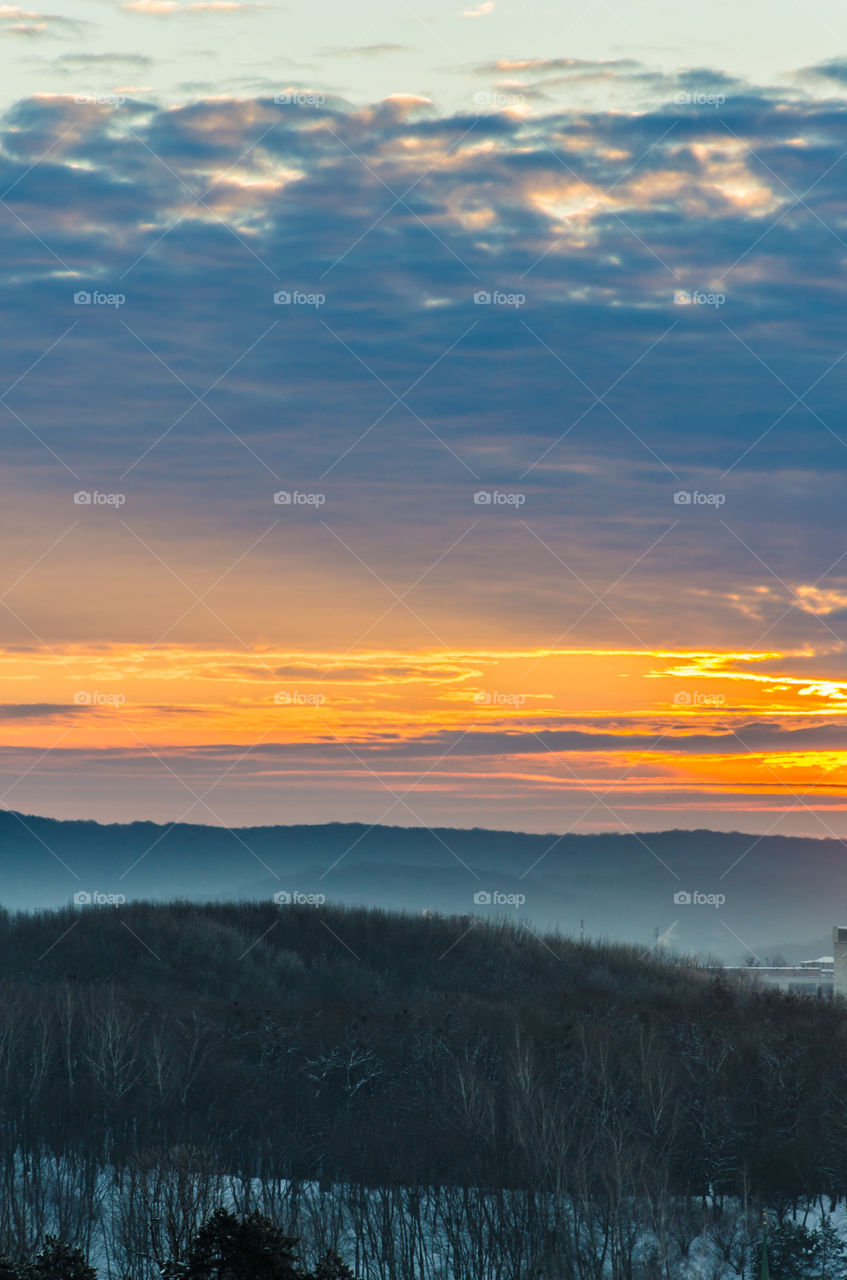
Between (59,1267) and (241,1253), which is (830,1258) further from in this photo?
(59,1267)

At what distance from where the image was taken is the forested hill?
63.9 metres

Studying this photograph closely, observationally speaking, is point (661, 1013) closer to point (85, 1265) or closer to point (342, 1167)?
point (342, 1167)

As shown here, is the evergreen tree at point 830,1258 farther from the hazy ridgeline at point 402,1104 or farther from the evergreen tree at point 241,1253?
the evergreen tree at point 241,1253

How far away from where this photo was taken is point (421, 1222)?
6041 cm

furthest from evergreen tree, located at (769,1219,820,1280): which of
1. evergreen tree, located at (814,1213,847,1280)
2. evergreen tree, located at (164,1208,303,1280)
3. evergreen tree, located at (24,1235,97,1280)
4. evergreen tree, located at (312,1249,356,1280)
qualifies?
evergreen tree, located at (24,1235,97,1280)

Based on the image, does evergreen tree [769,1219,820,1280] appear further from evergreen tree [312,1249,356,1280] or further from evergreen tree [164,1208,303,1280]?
evergreen tree [164,1208,303,1280]

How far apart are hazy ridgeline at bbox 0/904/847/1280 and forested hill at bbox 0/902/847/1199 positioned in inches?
7.4

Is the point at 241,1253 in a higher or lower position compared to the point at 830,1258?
higher

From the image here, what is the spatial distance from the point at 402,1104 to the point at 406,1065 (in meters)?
5.26

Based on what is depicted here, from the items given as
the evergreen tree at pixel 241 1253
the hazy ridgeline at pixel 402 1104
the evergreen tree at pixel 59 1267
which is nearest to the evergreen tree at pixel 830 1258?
the hazy ridgeline at pixel 402 1104

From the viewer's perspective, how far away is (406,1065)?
77000 millimetres

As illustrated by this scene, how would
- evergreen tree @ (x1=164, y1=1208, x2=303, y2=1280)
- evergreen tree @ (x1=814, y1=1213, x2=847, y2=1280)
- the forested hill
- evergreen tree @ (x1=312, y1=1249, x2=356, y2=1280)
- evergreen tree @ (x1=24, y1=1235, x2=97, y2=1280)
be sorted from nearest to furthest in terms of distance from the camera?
evergreen tree @ (x1=164, y1=1208, x2=303, y2=1280) < evergreen tree @ (x1=24, y1=1235, x2=97, y2=1280) < evergreen tree @ (x1=312, y1=1249, x2=356, y2=1280) < evergreen tree @ (x1=814, y1=1213, x2=847, y2=1280) < the forested hill

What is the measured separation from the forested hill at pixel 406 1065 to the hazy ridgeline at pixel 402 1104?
0.19 m

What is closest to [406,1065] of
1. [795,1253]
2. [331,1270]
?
[795,1253]
